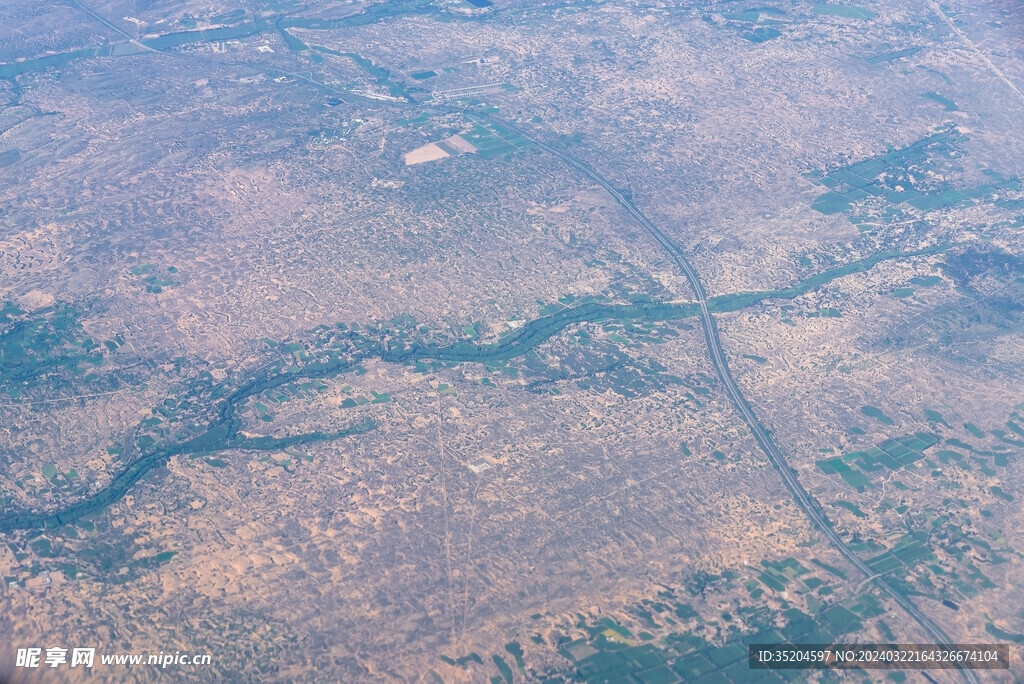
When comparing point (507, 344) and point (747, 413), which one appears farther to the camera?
point (507, 344)

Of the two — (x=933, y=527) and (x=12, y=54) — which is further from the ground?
(x=12, y=54)

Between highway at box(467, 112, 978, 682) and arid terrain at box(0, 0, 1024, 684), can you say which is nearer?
arid terrain at box(0, 0, 1024, 684)

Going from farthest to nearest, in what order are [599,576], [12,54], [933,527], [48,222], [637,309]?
1. [12,54]
2. [48,222]
3. [637,309]
4. [933,527]
5. [599,576]

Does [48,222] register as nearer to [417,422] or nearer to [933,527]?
[417,422]

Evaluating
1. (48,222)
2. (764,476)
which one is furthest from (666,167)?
(48,222)

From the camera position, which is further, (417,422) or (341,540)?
(417,422)

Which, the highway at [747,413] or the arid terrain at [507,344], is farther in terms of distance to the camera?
the highway at [747,413]

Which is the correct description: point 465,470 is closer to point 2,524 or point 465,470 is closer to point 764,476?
point 764,476

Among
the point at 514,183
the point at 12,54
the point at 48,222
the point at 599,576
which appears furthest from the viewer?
the point at 12,54
